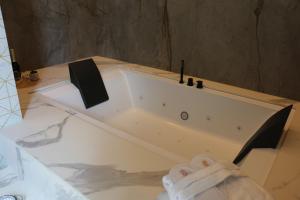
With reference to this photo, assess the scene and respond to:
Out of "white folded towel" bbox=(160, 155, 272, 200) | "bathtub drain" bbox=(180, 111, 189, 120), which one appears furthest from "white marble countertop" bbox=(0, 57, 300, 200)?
"bathtub drain" bbox=(180, 111, 189, 120)

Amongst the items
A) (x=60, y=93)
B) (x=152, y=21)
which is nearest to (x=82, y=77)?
(x=60, y=93)

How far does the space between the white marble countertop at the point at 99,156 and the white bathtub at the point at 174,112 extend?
296mm

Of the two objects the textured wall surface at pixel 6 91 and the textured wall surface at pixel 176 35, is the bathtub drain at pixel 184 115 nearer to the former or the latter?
the textured wall surface at pixel 176 35

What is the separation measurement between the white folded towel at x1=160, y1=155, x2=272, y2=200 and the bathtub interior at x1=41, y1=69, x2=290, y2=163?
0.84 m

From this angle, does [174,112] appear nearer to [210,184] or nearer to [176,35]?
[176,35]

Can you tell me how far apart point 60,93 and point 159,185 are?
1093mm

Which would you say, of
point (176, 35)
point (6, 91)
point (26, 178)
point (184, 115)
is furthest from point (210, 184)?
point (176, 35)

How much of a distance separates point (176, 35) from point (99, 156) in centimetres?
115

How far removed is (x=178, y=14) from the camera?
183 cm

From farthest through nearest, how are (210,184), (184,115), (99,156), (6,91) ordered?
(184,115), (6,91), (99,156), (210,184)

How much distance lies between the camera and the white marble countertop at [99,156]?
34.5 inches

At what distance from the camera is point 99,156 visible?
1.04 meters

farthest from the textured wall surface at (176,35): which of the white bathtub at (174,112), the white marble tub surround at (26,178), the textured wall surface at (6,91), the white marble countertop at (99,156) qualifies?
the white marble tub surround at (26,178)

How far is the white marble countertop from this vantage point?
0.88 meters
